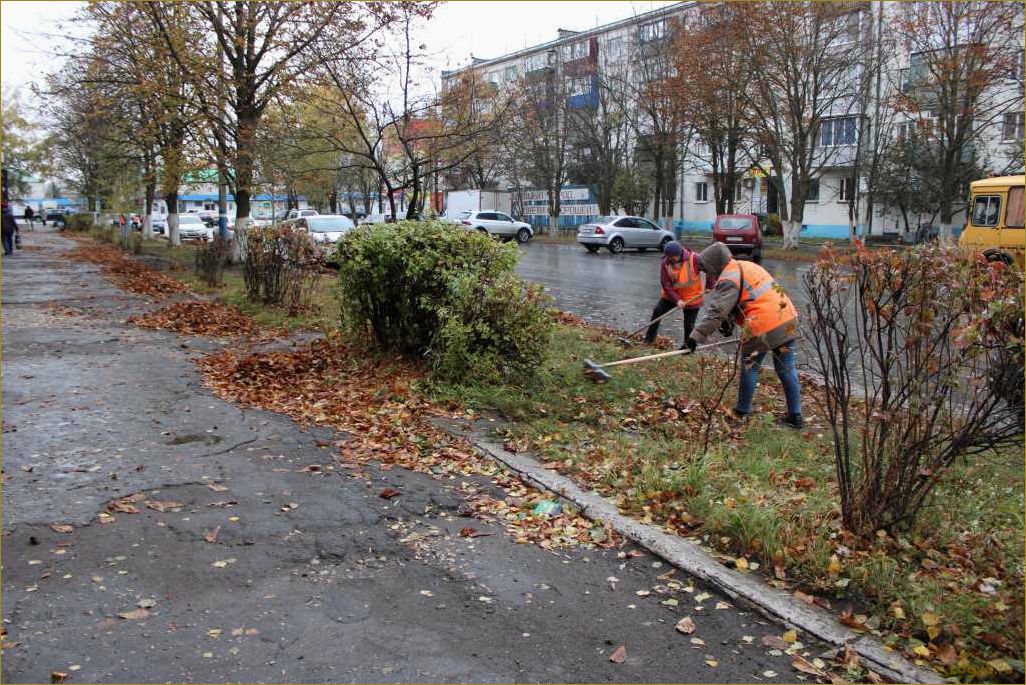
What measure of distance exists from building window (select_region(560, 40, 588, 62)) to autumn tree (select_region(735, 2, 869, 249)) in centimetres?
1397

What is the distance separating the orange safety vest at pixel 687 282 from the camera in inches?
373

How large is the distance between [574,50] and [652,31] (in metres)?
4.64

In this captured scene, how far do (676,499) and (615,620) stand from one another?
1.27 meters

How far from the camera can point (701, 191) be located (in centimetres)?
4781

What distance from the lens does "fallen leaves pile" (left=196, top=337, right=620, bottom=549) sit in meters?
4.41

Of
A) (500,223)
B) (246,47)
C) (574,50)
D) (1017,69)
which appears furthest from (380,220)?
(574,50)

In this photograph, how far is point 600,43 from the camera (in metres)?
40.8

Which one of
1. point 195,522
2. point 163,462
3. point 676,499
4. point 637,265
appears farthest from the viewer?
point 637,265

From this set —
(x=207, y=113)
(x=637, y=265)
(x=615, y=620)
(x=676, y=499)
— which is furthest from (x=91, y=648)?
(x=637, y=265)

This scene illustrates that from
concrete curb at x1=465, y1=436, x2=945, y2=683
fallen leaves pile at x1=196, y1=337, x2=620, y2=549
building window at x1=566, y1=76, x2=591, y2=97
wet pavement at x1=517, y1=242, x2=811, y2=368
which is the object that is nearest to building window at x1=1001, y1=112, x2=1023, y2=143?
wet pavement at x1=517, y1=242, x2=811, y2=368

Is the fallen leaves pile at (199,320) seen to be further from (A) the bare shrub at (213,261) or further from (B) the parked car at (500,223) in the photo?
(B) the parked car at (500,223)

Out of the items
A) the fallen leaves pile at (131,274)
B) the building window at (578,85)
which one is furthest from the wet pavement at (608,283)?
the building window at (578,85)

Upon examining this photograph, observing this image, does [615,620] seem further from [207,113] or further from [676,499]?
[207,113]

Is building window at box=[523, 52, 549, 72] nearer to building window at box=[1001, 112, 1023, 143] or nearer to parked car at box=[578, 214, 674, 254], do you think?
parked car at box=[578, 214, 674, 254]
